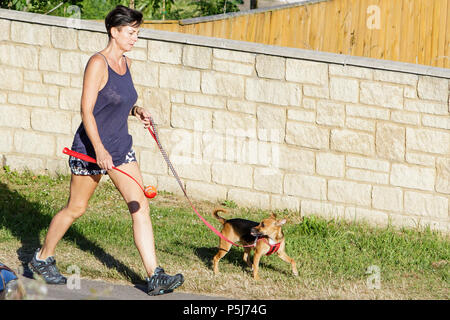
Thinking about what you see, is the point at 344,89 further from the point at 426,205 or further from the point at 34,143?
the point at 34,143

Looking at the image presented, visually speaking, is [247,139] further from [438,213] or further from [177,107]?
[438,213]

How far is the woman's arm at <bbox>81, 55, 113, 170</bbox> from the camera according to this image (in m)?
5.39

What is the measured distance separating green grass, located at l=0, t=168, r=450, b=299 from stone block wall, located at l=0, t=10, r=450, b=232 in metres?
0.30

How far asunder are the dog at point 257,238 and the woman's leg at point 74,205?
127 centimetres

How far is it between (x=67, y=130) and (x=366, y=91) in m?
3.64

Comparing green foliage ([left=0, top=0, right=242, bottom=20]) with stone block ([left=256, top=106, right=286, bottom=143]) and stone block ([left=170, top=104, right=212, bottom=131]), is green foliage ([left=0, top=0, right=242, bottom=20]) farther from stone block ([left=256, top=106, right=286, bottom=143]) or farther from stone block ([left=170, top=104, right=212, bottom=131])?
stone block ([left=256, top=106, right=286, bottom=143])

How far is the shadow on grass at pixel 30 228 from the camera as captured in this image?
6.54 metres

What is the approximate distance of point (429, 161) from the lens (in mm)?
8172

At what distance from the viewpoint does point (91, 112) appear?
17.8 feet

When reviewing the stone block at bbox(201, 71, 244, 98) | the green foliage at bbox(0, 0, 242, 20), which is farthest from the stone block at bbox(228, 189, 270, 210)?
the green foliage at bbox(0, 0, 242, 20)
